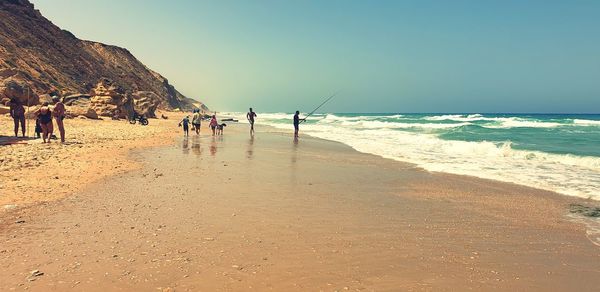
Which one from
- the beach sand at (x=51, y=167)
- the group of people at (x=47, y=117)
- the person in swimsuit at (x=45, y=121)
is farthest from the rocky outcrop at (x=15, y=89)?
the beach sand at (x=51, y=167)

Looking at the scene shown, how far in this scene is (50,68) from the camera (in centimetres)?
4719

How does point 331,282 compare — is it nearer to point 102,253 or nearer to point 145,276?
point 145,276

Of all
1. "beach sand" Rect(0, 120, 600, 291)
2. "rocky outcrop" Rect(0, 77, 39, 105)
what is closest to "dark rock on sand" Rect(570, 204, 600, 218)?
"beach sand" Rect(0, 120, 600, 291)

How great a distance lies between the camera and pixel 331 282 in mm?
3701

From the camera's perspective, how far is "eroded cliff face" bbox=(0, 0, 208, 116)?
105 ft

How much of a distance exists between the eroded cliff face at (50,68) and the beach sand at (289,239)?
67.6ft

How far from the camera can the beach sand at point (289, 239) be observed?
12.3 ft

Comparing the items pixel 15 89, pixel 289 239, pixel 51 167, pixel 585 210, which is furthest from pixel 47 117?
pixel 585 210

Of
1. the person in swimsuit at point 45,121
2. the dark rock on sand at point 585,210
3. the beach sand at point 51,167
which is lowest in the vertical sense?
the dark rock on sand at point 585,210

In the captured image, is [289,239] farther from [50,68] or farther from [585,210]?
[50,68]

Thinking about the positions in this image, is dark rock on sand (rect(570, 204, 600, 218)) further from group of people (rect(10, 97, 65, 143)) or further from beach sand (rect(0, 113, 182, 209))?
group of people (rect(10, 97, 65, 143))

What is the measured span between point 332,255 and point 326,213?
6.08 ft

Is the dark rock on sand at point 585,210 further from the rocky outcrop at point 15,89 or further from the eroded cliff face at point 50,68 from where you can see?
the eroded cliff face at point 50,68

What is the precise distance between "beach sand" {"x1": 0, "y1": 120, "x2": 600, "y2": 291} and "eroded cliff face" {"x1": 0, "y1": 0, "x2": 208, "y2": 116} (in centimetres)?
2060
